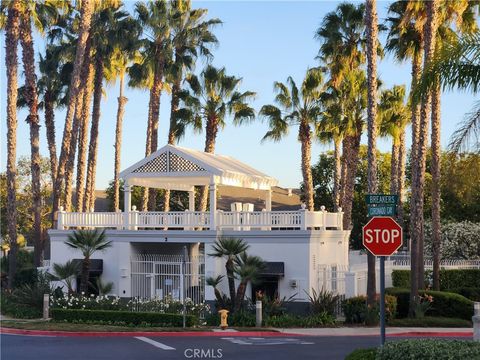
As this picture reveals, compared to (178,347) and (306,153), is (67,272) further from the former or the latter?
(306,153)

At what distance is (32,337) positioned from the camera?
24422 millimetres

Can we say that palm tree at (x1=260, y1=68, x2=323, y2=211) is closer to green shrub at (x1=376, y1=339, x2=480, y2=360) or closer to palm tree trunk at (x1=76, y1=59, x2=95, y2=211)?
palm tree trunk at (x1=76, y1=59, x2=95, y2=211)

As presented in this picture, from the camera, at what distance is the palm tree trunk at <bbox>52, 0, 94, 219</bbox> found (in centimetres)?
3916

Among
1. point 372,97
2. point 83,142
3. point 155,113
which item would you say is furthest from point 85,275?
point 155,113

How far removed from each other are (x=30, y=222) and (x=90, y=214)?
124 ft

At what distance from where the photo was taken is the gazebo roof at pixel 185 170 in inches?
1230

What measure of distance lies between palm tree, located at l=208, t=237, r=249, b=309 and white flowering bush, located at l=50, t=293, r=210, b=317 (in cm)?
151

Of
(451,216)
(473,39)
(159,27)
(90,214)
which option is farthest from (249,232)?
(451,216)

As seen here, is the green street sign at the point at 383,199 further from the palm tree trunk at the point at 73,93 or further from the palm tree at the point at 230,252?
the palm tree trunk at the point at 73,93

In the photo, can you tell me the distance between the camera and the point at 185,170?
1244 inches

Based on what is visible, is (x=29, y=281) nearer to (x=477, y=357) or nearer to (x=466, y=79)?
(x=466, y=79)

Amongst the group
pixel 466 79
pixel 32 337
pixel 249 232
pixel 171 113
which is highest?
pixel 171 113

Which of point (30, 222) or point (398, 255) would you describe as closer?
point (398, 255)

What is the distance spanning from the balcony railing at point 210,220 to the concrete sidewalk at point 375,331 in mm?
→ 4007
